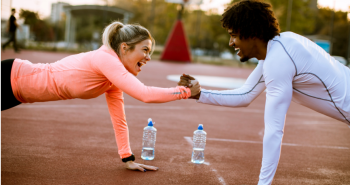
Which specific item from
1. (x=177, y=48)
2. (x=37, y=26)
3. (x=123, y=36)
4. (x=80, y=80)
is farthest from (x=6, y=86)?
(x=37, y=26)

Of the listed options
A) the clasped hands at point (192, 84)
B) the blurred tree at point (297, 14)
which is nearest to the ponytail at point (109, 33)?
the clasped hands at point (192, 84)

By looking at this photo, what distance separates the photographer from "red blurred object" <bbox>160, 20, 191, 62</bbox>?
29.2 m

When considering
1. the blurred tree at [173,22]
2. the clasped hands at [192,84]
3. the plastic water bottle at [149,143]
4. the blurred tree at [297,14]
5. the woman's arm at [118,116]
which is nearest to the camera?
the clasped hands at [192,84]

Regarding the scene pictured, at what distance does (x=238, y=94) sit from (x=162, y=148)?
1.93m

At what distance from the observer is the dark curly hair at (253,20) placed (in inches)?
123

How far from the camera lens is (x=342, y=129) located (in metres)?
8.04

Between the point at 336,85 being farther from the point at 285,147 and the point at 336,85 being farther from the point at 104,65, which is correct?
the point at 285,147

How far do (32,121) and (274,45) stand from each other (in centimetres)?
495

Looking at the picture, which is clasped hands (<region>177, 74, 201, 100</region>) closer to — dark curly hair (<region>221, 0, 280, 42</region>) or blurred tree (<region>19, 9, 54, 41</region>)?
dark curly hair (<region>221, 0, 280, 42</region>)

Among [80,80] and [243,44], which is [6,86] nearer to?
[80,80]

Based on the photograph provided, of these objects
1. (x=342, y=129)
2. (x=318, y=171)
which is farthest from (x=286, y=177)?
(x=342, y=129)

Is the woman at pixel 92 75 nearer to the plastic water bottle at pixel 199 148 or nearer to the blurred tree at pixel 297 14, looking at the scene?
the plastic water bottle at pixel 199 148

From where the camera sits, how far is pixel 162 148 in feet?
17.6

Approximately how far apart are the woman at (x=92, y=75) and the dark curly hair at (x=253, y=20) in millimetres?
800
